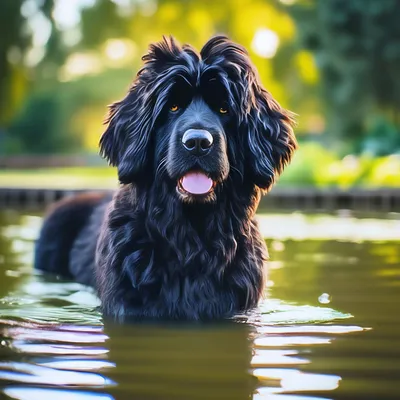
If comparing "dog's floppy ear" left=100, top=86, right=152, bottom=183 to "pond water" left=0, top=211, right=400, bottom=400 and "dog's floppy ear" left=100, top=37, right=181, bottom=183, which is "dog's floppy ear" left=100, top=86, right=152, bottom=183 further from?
"pond water" left=0, top=211, right=400, bottom=400

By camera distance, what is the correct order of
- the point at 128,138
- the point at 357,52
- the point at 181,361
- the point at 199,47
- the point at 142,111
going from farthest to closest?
1. the point at 199,47
2. the point at 357,52
3. the point at 128,138
4. the point at 142,111
5. the point at 181,361

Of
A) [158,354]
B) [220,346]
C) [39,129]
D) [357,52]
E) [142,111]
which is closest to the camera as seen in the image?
[158,354]

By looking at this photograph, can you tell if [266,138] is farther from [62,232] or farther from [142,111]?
[62,232]

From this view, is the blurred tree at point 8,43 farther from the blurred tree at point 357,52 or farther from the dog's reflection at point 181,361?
the dog's reflection at point 181,361

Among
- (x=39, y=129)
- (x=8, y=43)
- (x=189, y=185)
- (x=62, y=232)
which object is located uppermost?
(x=8, y=43)

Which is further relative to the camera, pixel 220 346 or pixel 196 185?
pixel 196 185

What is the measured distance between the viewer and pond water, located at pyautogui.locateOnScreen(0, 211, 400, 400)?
382 cm

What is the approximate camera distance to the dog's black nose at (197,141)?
474 centimetres

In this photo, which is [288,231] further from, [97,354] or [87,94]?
[87,94]

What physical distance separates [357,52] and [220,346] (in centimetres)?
2170

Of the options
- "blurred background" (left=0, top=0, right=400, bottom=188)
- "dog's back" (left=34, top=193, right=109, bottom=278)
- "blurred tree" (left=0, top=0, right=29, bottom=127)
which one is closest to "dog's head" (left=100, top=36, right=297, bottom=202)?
"dog's back" (left=34, top=193, right=109, bottom=278)

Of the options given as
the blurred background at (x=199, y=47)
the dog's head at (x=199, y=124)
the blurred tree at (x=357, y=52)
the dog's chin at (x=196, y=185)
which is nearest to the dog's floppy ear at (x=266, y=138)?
the dog's head at (x=199, y=124)

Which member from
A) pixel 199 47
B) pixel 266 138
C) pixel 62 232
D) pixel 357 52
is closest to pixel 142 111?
pixel 266 138

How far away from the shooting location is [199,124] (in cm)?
480
